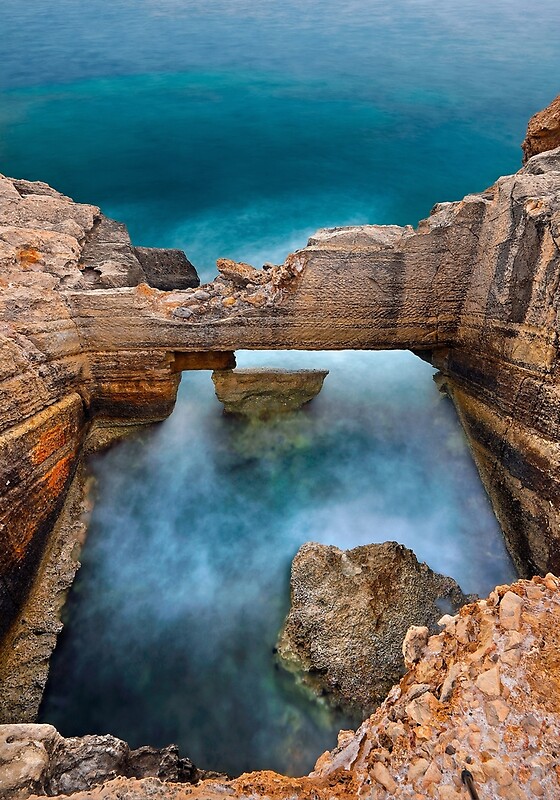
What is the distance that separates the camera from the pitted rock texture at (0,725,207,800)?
2.12 m

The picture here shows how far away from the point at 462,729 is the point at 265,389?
353 cm

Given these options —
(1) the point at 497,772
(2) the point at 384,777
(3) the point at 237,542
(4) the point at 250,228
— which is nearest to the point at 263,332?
(3) the point at 237,542

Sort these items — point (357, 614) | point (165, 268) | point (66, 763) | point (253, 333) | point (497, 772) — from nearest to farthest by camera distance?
1. point (497, 772)
2. point (66, 763)
3. point (357, 614)
4. point (253, 333)
5. point (165, 268)

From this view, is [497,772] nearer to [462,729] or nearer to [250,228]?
[462,729]

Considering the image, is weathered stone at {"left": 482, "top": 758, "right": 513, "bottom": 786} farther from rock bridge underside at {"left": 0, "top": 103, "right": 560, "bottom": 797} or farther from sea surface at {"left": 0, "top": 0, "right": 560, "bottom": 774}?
sea surface at {"left": 0, "top": 0, "right": 560, "bottom": 774}

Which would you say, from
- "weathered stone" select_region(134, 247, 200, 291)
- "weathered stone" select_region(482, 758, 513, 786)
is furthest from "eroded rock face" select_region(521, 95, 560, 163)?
"weathered stone" select_region(482, 758, 513, 786)

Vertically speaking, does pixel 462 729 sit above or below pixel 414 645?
above

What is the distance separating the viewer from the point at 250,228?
24.2 feet

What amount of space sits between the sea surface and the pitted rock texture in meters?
0.69

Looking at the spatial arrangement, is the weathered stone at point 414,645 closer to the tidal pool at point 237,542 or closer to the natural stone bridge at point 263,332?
the natural stone bridge at point 263,332

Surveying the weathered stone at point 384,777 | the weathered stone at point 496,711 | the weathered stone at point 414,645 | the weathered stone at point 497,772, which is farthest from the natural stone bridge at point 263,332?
the weathered stone at point 384,777

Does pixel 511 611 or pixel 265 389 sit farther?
pixel 265 389

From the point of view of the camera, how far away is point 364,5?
10414 millimetres

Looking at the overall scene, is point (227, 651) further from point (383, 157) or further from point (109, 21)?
point (109, 21)
